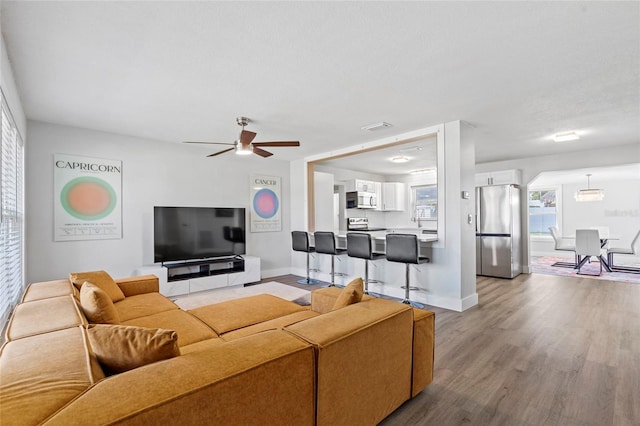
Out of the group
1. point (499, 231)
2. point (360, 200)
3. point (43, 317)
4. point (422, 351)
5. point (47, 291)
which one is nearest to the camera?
point (43, 317)

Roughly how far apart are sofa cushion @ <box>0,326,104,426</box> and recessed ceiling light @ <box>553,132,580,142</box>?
233 inches

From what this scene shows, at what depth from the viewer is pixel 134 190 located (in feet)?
15.6

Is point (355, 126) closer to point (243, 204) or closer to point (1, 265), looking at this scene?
point (243, 204)

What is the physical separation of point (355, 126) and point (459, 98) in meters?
1.41

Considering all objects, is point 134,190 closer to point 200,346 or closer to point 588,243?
point 200,346

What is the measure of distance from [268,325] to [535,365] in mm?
2233

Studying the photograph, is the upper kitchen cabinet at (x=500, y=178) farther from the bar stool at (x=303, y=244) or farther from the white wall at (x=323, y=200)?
the bar stool at (x=303, y=244)

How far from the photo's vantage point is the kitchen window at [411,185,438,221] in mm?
8320

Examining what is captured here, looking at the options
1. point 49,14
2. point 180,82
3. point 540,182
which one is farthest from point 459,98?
point 540,182

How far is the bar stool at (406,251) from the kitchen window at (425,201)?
173 inches

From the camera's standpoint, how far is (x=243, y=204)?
5.99m

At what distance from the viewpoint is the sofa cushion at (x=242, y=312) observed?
239 centimetres

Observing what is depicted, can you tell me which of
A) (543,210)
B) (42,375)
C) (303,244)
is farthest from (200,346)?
(543,210)

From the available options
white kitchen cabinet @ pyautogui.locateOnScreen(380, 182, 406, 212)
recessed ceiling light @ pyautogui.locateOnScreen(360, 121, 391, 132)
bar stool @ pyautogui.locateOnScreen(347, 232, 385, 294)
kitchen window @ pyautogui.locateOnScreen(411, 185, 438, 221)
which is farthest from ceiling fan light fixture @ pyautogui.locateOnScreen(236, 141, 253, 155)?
kitchen window @ pyautogui.locateOnScreen(411, 185, 438, 221)
